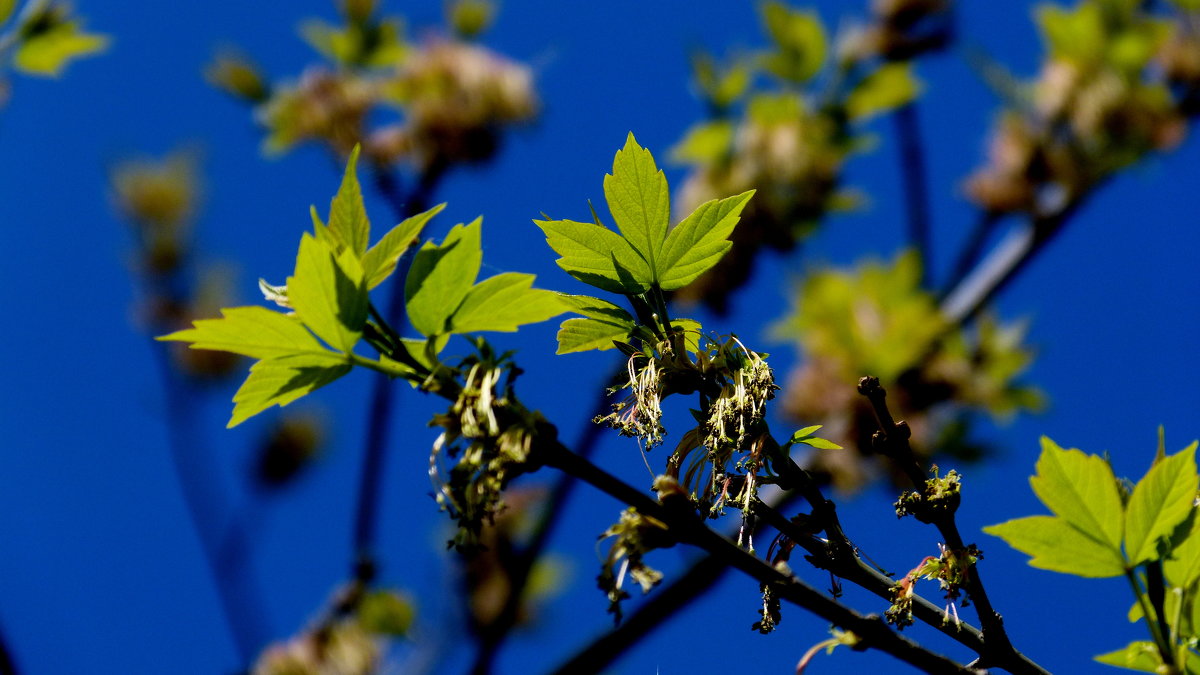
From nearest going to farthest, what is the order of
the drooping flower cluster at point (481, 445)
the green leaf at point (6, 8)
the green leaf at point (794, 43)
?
the drooping flower cluster at point (481, 445) → the green leaf at point (6, 8) → the green leaf at point (794, 43)

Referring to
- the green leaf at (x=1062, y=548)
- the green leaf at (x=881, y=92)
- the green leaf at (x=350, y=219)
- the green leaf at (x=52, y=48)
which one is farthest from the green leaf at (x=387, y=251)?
the green leaf at (x=881, y=92)

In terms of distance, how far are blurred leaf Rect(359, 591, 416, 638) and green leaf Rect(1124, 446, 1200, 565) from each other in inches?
56.2

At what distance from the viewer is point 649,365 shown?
16.2 inches

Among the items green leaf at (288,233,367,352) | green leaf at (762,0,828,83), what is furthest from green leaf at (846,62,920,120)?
green leaf at (288,233,367,352)

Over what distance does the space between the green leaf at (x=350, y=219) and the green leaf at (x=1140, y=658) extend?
0.39 meters

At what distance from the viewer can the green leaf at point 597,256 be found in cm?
40

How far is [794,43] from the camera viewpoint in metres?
1.67

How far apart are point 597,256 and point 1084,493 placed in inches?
9.4

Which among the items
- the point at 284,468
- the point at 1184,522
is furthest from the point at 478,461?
the point at 284,468

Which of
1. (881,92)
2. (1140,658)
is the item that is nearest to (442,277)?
(1140,658)

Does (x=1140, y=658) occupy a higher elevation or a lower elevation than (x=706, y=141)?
lower

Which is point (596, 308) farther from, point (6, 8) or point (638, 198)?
point (6, 8)

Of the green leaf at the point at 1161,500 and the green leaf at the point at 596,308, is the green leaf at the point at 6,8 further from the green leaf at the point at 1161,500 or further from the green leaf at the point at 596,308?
the green leaf at the point at 1161,500

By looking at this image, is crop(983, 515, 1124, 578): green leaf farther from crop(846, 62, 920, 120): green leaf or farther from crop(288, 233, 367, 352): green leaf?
crop(846, 62, 920, 120): green leaf
